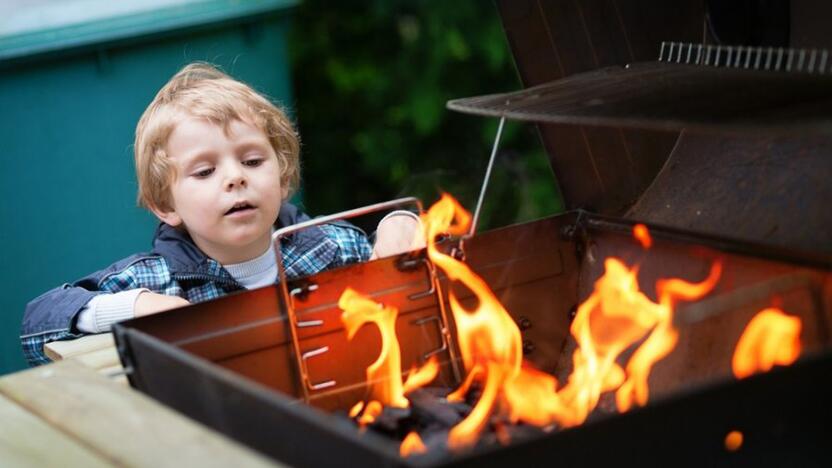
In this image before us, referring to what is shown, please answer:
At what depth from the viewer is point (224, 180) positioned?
7.43 feet

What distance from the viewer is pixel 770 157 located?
2062 mm

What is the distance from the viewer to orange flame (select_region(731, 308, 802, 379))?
5.80ft

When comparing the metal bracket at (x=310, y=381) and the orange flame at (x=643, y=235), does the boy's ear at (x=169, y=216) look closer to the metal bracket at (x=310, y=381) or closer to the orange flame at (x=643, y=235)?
the metal bracket at (x=310, y=381)

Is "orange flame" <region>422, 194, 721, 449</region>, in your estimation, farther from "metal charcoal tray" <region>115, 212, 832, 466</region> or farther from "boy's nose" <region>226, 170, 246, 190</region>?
"boy's nose" <region>226, 170, 246, 190</region>

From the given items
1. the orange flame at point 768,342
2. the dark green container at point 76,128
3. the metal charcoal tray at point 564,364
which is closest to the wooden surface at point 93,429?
the metal charcoal tray at point 564,364

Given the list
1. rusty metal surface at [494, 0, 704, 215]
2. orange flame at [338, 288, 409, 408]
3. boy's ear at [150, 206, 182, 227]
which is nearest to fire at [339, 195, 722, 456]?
orange flame at [338, 288, 409, 408]

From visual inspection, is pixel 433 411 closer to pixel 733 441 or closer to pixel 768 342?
pixel 768 342

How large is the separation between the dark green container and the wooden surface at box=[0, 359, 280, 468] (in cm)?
118

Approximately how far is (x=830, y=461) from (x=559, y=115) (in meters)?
0.57

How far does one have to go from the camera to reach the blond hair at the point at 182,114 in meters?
2.31

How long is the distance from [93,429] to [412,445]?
420 millimetres

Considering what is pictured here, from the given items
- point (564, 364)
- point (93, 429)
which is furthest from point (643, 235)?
point (93, 429)

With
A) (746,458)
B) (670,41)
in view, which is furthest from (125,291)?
(746,458)

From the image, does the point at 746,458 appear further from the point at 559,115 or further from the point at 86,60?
the point at 86,60
